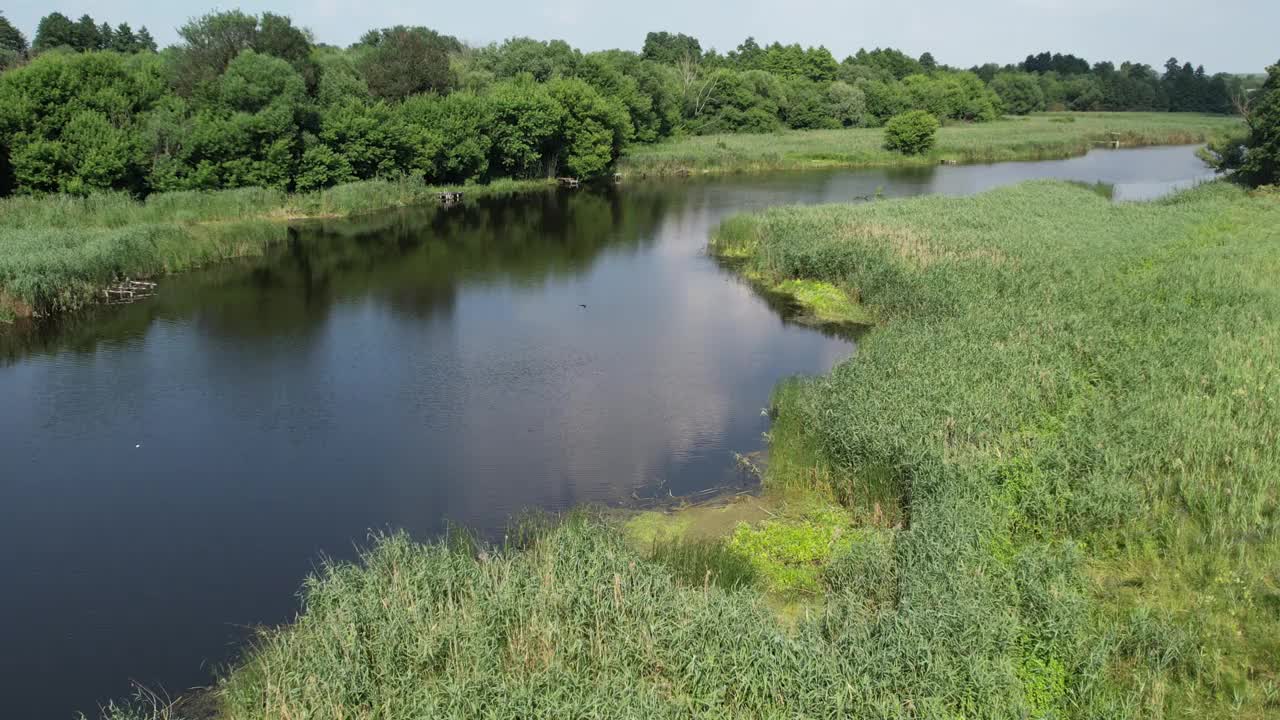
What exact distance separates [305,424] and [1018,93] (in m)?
119

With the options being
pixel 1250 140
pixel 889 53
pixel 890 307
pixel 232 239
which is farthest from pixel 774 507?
pixel 889 53

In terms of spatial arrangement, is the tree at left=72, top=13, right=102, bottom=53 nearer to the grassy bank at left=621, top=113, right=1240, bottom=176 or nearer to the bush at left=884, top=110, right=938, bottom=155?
the grassy bank at left=621, top=113, right=1240, bottom=176

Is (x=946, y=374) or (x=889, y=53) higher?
(x=889, y=53)

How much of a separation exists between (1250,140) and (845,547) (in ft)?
138

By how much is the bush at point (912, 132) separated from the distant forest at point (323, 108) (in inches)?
644

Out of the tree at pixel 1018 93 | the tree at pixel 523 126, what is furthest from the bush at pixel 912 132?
the tree at pixel 1018 93

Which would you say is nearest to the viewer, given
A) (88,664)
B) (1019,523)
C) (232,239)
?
(88,664)

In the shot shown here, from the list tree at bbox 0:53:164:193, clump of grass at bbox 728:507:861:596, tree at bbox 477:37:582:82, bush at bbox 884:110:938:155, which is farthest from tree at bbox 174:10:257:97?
bush at bbox 884:110:938:155

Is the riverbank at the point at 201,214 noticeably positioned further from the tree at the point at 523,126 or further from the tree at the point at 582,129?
the tree at the point at 582,129

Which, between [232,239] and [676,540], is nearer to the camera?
[676,540]

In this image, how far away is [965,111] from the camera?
3937 inches

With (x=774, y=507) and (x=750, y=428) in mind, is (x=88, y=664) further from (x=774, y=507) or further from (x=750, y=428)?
(x=750, y=428)

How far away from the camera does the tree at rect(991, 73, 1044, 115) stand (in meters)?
116

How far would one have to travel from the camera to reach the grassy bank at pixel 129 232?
2377 cm
